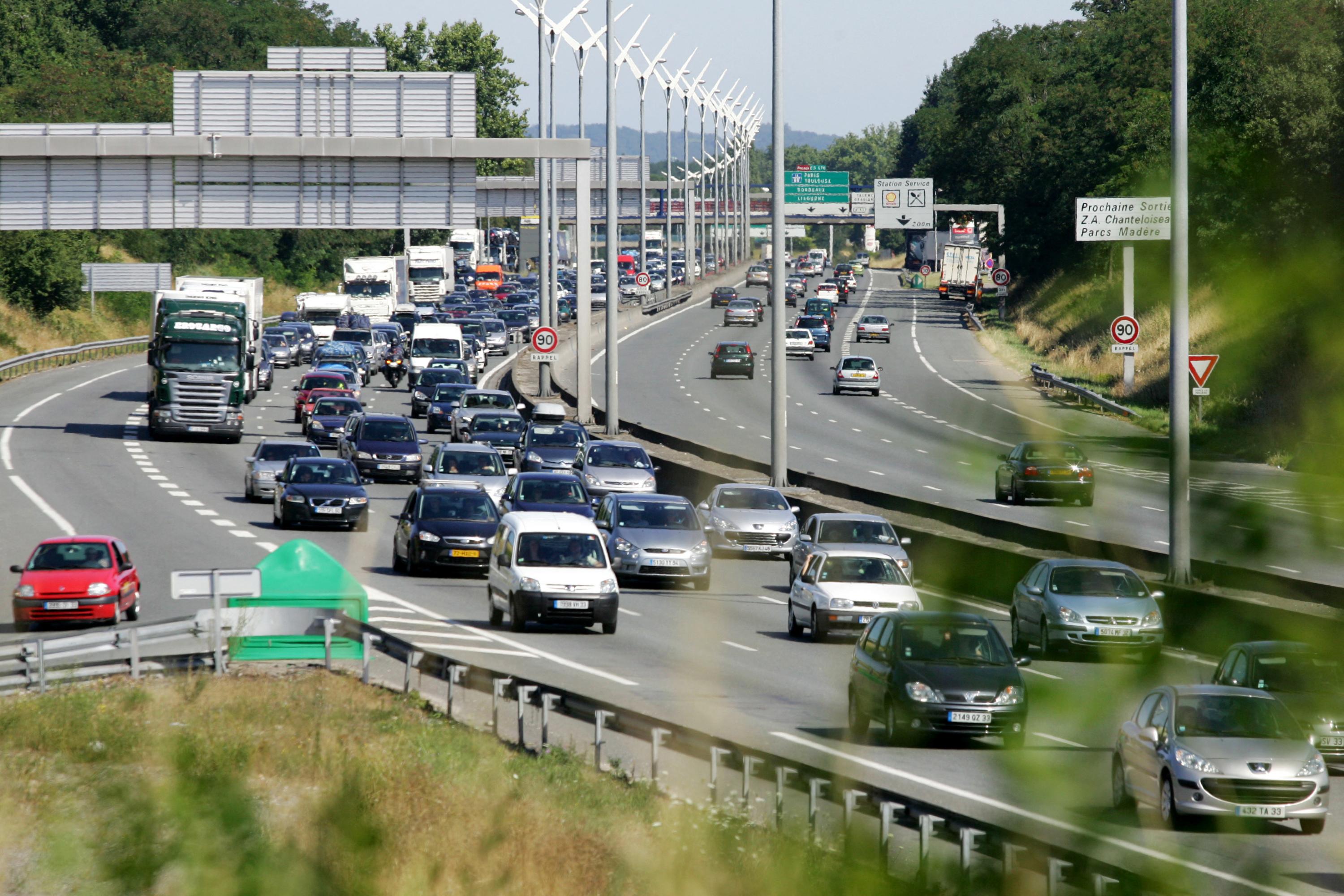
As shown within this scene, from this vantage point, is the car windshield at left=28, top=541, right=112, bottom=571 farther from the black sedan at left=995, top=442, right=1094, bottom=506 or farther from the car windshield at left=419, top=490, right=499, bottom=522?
the black sedan at left=995, top=442, right=1094, bottom=506

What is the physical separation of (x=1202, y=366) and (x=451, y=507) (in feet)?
102

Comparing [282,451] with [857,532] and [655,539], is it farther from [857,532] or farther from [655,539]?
[857,532]

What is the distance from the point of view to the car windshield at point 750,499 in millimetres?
37625

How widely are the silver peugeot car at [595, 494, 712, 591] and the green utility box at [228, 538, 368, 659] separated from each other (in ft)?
30.2

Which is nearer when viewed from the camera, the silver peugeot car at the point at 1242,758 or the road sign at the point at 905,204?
the silver peugeot car at the point at 1242,758

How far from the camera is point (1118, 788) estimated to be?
340cm

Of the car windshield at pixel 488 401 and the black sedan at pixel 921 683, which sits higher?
Answer: the car windshield at pixel 488 401

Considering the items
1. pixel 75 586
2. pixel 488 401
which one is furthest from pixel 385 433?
pixel 75 586

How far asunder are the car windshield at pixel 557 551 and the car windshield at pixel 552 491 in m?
9.00

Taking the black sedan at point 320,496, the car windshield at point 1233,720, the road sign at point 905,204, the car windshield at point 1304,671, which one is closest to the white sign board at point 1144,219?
the car windshield at point 1304,671

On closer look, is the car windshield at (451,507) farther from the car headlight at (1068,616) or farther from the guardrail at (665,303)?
the guardrail at (665,303)

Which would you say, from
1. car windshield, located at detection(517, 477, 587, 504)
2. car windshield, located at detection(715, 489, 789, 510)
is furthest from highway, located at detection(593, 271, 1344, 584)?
car windshield, located at detection(517, 477, 587, 504)

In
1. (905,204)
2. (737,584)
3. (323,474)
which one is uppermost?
(905,204)

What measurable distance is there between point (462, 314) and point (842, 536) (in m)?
77.0
